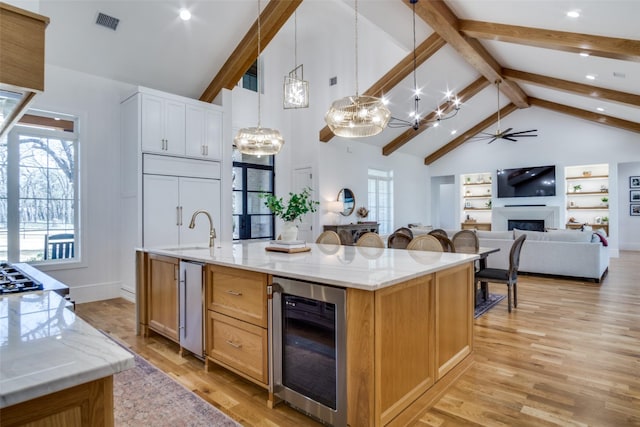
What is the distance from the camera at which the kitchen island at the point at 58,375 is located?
0.66m

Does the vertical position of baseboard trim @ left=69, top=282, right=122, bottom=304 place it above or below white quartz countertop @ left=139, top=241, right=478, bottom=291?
below

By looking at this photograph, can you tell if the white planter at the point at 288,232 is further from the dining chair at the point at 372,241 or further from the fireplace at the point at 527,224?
the fireplace at the point at 527,224

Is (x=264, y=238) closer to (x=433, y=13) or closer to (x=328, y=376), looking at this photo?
(x=433, y=13)

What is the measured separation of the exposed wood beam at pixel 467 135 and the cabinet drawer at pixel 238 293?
10.4 metres

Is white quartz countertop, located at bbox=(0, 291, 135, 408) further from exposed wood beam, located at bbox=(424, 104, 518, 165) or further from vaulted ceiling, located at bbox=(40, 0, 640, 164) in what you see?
exposed wood beam, located at bbox=(424, 104, 518, 165)

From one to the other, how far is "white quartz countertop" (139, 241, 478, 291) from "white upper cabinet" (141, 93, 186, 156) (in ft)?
8.35

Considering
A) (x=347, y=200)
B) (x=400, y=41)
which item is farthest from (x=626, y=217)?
(x=400, y=41)

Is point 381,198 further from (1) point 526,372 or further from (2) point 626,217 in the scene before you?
(1) point 526,372

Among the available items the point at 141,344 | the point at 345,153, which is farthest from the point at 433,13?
the point at 141,344

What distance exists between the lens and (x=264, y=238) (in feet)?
25.9

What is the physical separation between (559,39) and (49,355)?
6153 mm

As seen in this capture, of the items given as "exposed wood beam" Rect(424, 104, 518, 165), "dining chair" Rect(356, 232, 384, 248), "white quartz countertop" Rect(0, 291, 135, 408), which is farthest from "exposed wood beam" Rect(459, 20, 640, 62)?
"white quartz countertop" Rect(0, 291, 135, 408)

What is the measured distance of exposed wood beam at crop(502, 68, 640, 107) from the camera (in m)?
6.44

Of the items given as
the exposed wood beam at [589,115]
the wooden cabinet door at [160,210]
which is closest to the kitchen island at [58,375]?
the wooden cabinet door at [160,210]
